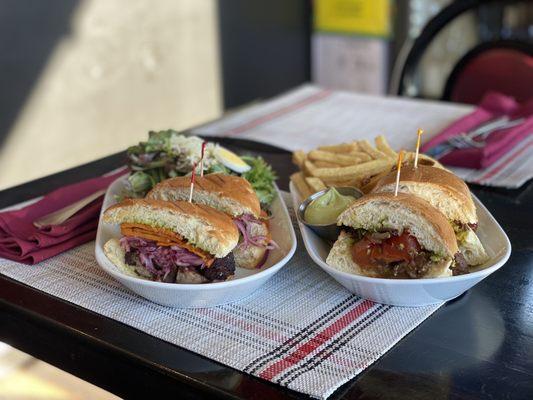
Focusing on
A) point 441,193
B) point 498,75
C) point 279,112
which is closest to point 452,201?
point 441,193

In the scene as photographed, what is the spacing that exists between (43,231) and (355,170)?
76cm

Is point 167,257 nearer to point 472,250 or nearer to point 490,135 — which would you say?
point 472,250

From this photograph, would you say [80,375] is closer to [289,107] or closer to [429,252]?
[429,252]

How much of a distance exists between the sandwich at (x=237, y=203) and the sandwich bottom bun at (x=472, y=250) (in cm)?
37

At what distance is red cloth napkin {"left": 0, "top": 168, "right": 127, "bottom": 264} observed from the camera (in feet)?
5.35

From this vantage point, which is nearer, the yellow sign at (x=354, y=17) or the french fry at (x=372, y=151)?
the french fry at (x=372, y=151)

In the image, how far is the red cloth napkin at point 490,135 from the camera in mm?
2172

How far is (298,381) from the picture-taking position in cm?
116

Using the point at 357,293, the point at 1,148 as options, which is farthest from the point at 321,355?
the point at 1,148

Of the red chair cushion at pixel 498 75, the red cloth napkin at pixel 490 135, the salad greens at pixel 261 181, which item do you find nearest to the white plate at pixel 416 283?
the salad greens at pixel 261 181

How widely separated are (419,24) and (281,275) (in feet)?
13.4

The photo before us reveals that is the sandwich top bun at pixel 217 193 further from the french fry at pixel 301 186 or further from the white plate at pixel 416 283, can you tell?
the french fry at pixel 301 186

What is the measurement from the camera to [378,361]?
48.1 inches

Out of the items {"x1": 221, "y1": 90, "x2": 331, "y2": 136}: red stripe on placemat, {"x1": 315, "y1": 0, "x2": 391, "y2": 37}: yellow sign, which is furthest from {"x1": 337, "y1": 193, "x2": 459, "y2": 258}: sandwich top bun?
{"x1": 315, "y1": 0, "x2": 391, "y2": 37}: yellow sign
